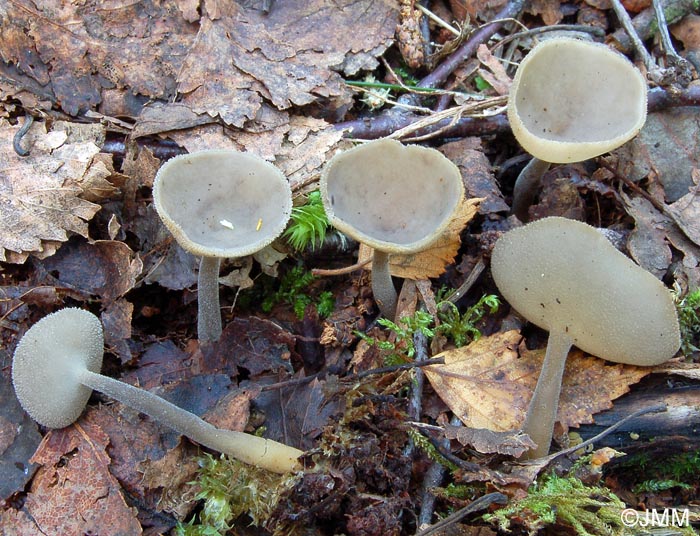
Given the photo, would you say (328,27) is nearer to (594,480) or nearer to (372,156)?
(372,156)

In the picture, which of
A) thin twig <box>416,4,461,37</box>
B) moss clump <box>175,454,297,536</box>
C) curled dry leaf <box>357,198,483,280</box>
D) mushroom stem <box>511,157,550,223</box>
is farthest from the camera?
thin twig <box>416,4,461,37</box>

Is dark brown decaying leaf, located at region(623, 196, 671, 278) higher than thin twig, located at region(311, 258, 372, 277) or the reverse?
higher

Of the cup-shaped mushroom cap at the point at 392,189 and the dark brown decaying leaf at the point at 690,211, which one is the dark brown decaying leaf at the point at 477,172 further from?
the dark brown decaying leaf at the point at 690,211

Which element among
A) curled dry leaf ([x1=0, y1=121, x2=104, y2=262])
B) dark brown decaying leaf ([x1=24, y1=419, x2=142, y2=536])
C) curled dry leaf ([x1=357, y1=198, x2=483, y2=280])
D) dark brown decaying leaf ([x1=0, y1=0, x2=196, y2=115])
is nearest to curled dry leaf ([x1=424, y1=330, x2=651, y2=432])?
curled dry leaf ([x1=357, y1=198, x2=483, y2=280])

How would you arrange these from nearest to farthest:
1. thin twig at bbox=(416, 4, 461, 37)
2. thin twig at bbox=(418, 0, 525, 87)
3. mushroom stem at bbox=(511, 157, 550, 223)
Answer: mushroom stem at bbox=(511, 157, 550, 223)
thin twig at bbox=(418, 0, 525, 87)
thin twig at bbox=(416, 4, 461, 37)

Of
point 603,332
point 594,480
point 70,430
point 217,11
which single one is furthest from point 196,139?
point 594,480

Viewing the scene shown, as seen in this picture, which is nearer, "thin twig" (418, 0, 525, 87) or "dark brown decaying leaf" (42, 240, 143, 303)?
"dark brown decaying leaf" (42, 240, 143, 303)

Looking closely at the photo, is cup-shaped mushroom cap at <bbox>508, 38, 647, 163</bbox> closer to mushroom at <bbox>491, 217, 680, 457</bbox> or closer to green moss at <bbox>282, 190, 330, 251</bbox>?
mushroom at <bbox>491, 217, 680, 457</bbox>

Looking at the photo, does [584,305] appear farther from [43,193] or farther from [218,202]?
[43,193]
